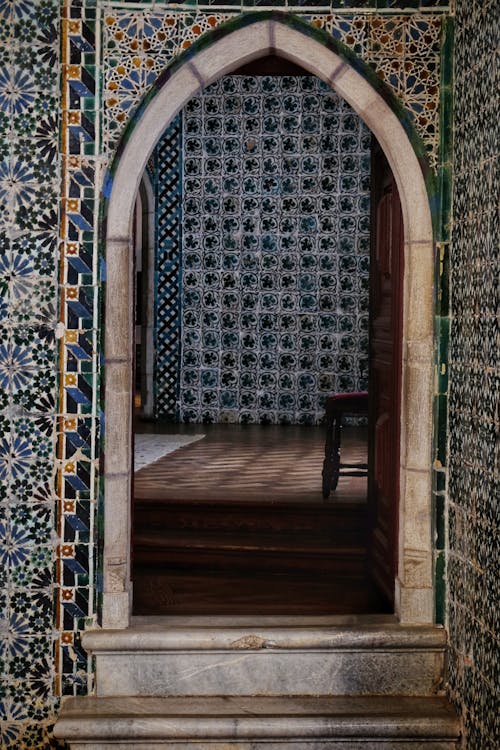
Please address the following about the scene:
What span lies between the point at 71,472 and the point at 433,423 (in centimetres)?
146

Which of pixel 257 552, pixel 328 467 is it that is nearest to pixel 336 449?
pixel 328 467

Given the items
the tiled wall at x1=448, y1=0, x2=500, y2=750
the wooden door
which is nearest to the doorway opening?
the wooden door

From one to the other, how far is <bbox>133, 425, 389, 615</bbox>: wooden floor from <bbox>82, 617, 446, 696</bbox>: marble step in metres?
0.40

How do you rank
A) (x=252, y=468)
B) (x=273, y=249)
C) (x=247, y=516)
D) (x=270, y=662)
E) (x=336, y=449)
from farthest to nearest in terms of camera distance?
(x=273, y=249)
(x=252, y=468)
(x=336, y=449)
(x=247, y=516)
(x=270, y=662)

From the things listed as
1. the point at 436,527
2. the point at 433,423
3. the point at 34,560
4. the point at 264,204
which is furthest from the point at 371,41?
the point at 264,204

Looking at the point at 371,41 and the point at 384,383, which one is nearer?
the point at 371,41

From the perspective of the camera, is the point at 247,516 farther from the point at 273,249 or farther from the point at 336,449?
the point at 273,249

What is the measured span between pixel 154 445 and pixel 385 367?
3.98m

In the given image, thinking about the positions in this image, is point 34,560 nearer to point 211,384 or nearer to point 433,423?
point 433,423

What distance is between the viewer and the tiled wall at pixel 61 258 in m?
4.14

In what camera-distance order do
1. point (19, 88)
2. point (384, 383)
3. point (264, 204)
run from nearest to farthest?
point (19, 88)
point (384, 383)
point (264, 204)

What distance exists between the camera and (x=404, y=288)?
13.9ft

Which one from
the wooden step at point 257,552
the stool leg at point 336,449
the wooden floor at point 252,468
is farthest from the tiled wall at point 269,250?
the wooden step at point 257,552

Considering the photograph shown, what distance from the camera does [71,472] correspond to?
419 cm
